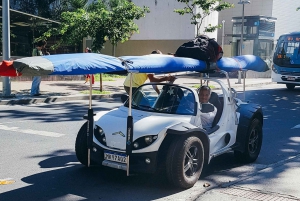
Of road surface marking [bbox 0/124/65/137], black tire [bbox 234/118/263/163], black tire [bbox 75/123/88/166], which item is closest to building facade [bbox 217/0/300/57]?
road surface marking [bbox 0/124/65/137]

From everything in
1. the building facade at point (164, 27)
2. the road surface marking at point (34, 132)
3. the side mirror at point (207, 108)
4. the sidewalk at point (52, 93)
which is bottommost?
the road surface marking at point (34, 132)

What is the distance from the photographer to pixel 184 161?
19.3 feet

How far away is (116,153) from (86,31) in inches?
583

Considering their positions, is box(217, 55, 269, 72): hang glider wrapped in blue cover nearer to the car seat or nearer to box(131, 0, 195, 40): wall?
the car seat

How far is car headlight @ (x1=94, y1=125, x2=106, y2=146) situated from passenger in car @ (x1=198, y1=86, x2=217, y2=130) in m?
1.57

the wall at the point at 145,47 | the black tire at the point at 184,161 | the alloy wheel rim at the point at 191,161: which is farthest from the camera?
the wall at the point at 145,47

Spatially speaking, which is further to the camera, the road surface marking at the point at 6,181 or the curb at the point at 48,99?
the curb at the point at 48,99

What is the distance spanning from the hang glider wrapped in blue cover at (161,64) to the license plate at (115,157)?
1.16 metres

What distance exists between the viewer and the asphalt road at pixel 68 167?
5.79m

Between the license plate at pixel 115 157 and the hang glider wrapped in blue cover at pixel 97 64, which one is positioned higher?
the hang glider wrapped in blue cover at pixel 97 64

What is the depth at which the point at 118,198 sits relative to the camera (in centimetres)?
562

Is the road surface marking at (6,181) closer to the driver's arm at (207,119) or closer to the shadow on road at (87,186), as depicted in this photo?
the shadow on road at (87,186)

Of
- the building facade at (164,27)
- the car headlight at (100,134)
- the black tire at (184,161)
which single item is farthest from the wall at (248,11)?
the car headlight at (100,134)

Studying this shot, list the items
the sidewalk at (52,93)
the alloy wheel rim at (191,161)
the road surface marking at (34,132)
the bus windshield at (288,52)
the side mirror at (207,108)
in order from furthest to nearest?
the bus windshield at (288,52) → the sidewalk at (52,93) → the road surface marking at (34,132) → the side mirror at (207,108) → the alloy wheel rim at (191,161)
